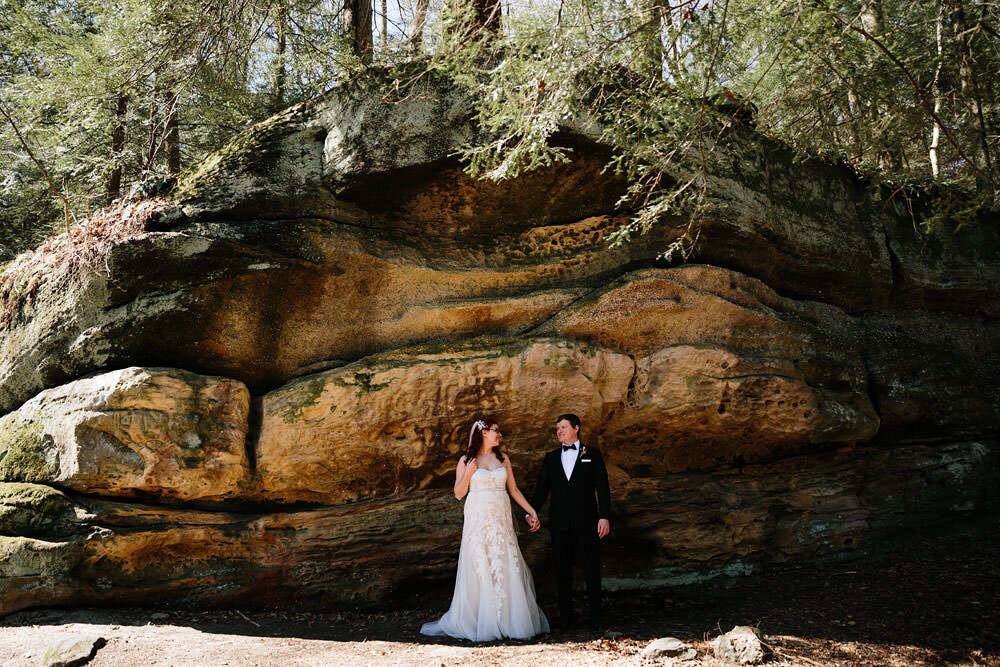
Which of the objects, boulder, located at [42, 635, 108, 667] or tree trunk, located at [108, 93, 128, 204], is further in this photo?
tree trunk, located at [108, 93, 128, 204]

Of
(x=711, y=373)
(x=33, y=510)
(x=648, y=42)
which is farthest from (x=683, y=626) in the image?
(x=33, y=510)

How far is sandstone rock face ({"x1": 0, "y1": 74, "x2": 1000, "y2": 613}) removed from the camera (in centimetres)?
645

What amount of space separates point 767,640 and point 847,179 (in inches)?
238

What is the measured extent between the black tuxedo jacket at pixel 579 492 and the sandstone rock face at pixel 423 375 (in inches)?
37.1

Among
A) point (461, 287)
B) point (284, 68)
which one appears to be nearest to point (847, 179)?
point (461, 287)

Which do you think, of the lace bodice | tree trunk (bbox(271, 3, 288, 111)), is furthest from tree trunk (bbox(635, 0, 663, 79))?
tree trunk (bbox(271, 3, 288, 111))

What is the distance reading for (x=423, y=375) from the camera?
696 cm

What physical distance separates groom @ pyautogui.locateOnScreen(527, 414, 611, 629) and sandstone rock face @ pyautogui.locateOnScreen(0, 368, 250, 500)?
126 inches

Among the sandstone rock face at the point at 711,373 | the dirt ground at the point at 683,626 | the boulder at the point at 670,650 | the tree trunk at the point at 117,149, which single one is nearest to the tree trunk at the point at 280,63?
the tree trunk at the point at 117,149

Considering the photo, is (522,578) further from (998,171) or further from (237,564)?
(998,171)

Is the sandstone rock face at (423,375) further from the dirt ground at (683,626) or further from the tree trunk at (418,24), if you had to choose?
the tree trunk at (418,24)

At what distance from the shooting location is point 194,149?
10633 millimetres

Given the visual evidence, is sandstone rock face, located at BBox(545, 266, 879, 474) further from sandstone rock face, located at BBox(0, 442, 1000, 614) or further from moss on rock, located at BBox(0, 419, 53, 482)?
moss on rock, located at BBox(0, 419, 53, 482)

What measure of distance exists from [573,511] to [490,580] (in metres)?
0.99
